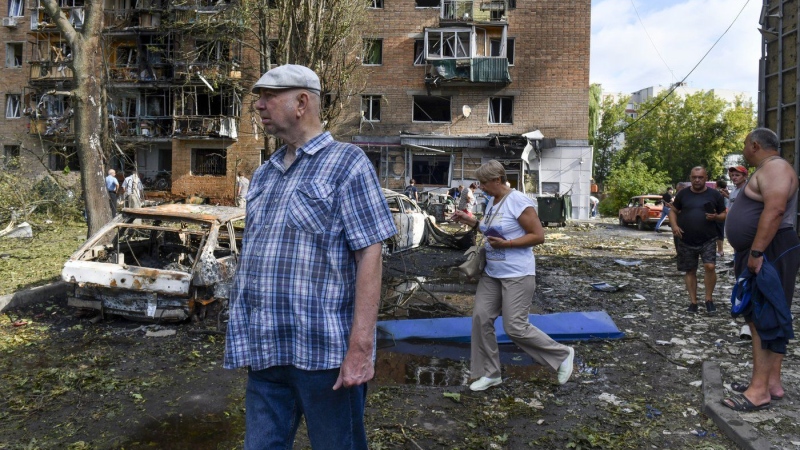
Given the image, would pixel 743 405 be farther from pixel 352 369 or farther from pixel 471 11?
pixel 471 11

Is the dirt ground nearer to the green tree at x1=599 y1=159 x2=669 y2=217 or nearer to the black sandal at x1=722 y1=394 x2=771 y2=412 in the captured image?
the black sandal at x1=722 y1=394 x2=771 y2=412

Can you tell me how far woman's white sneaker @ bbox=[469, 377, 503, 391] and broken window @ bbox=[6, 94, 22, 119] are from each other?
127ft

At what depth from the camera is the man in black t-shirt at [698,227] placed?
24.5 feet

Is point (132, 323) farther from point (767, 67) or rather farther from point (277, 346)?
point (767, 67)

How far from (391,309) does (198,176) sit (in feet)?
88.2

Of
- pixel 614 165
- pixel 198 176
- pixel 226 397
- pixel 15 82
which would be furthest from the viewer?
pixel 614 165

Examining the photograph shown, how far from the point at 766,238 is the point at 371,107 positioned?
1083 inches

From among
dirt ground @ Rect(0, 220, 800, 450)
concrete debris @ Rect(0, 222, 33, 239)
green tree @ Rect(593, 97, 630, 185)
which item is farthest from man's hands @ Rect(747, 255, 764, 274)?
green tree @ Rect(593, 97, 630, 185)

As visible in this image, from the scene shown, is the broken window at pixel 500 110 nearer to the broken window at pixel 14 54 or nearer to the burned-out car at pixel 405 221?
the burned-out car at pixel 405 221

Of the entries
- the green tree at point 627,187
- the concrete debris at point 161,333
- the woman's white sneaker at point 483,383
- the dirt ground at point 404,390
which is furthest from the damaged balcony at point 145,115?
the woman's white sneaker at point 483,383

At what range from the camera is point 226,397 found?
4766mm

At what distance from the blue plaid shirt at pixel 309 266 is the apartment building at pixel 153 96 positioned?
1125 inches

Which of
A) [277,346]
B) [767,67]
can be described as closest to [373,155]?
[767,67]

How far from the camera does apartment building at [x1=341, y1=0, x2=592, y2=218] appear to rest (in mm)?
29531
